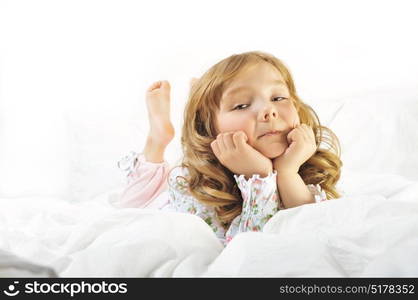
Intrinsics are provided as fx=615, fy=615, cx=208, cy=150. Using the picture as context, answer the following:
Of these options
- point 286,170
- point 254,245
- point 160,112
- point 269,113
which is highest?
point 160,112

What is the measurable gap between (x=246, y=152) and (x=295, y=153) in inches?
3.6

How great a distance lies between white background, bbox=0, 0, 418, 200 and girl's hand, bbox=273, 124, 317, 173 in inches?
36.9

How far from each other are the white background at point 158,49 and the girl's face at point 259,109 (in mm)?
868

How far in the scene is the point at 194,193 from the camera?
1149 millimetres

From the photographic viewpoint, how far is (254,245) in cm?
76

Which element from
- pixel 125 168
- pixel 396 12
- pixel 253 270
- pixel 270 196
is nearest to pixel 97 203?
pixel 125 168

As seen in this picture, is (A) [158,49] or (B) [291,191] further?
(A) [158,49]

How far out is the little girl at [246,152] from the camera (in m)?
1.07

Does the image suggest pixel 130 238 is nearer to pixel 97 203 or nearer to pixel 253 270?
pixel 253 270

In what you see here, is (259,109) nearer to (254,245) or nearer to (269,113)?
(269,113)

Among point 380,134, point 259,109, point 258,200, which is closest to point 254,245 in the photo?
point 258,200

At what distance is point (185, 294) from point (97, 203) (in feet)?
2.99

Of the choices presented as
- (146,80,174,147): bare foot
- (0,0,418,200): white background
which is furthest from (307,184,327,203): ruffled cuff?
(0,0,418,200): white background

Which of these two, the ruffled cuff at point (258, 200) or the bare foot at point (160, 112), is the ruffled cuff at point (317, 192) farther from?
the bare foot at point (160, 112)
